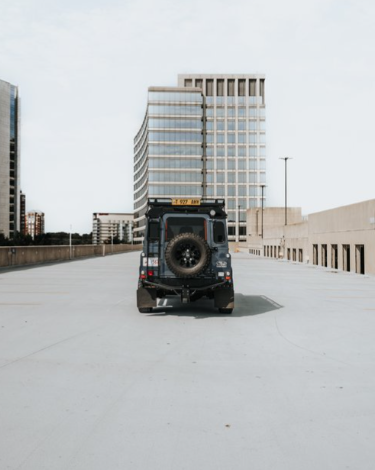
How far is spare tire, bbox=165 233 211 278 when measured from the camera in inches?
469

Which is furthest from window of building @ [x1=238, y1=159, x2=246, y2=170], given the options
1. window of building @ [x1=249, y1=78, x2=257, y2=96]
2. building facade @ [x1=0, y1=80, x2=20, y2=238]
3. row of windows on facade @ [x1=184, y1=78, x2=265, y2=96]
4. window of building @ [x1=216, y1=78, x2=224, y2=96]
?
building facade @ [x1=0, y1=80, x2=20, y2=238]

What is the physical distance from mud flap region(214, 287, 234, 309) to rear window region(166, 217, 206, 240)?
5.07 ft

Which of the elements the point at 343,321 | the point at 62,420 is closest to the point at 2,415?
the point at 62,420

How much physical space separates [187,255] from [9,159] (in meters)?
159

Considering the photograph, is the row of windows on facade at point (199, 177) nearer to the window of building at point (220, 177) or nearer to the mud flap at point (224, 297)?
the window of building at point (220, 177)

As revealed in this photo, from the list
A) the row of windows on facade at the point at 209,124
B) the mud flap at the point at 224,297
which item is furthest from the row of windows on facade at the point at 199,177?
the mud flap at the point at 224,297

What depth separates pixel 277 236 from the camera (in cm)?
6738

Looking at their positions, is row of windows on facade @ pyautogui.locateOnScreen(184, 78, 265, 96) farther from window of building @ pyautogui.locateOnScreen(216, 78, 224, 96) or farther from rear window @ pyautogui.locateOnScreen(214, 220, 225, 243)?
rear window @ pyautogui.locateOnScreen(214, 220, 225, 243)

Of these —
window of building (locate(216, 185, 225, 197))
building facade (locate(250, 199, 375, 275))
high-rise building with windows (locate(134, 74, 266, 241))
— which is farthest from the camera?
window of building (locate(216, 185, 225, 197))

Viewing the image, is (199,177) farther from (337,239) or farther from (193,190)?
(337,239)

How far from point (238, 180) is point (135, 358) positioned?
488 feet

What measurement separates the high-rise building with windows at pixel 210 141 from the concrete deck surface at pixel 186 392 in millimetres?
136188

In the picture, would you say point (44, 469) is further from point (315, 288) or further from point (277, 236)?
point (277, 236)

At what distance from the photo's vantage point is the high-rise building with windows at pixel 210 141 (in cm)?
14625
